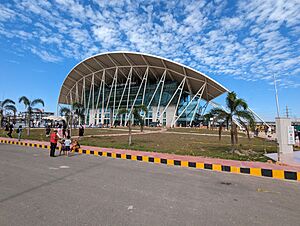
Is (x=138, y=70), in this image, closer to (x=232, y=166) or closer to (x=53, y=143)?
(x=53, y=143)

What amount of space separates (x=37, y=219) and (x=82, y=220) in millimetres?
699

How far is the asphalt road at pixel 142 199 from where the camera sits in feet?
10.1

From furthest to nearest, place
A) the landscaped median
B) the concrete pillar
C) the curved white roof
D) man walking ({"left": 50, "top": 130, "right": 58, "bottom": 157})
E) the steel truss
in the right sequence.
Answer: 1. the steel truss
2. the curved white roof
3. the concrete pillar
4. man walking ({"left": 50, "top": 130, "right": 58, "bottom": 157})
5. the landscaped median

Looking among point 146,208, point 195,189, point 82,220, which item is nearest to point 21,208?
point 82,220

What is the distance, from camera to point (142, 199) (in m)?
3.94

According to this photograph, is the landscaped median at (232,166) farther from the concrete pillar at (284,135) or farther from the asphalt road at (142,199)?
the concrete pillar at (284,135)

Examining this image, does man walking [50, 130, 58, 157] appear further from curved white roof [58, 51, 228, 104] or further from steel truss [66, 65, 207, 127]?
curved white roof [58, 51, 228, 104]

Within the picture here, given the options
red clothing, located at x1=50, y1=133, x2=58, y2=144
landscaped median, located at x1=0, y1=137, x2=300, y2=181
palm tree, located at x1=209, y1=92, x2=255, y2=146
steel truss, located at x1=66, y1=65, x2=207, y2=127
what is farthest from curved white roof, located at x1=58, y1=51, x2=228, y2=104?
landscaped median, located at x1=0, y1=137, x2=300, y2=181

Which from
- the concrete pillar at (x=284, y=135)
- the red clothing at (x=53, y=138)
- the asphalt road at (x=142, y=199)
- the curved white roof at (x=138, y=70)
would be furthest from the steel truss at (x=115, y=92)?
the asphalt road at (x=142, y=199)

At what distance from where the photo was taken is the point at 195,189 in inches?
186

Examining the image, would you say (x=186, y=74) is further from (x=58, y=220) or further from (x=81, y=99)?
(x=58, y=220)

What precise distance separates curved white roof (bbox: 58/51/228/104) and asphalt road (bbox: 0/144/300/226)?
134 ft

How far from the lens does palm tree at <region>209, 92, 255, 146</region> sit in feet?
33.3

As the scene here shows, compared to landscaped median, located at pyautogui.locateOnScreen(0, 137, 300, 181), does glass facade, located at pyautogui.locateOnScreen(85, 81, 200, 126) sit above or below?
above
